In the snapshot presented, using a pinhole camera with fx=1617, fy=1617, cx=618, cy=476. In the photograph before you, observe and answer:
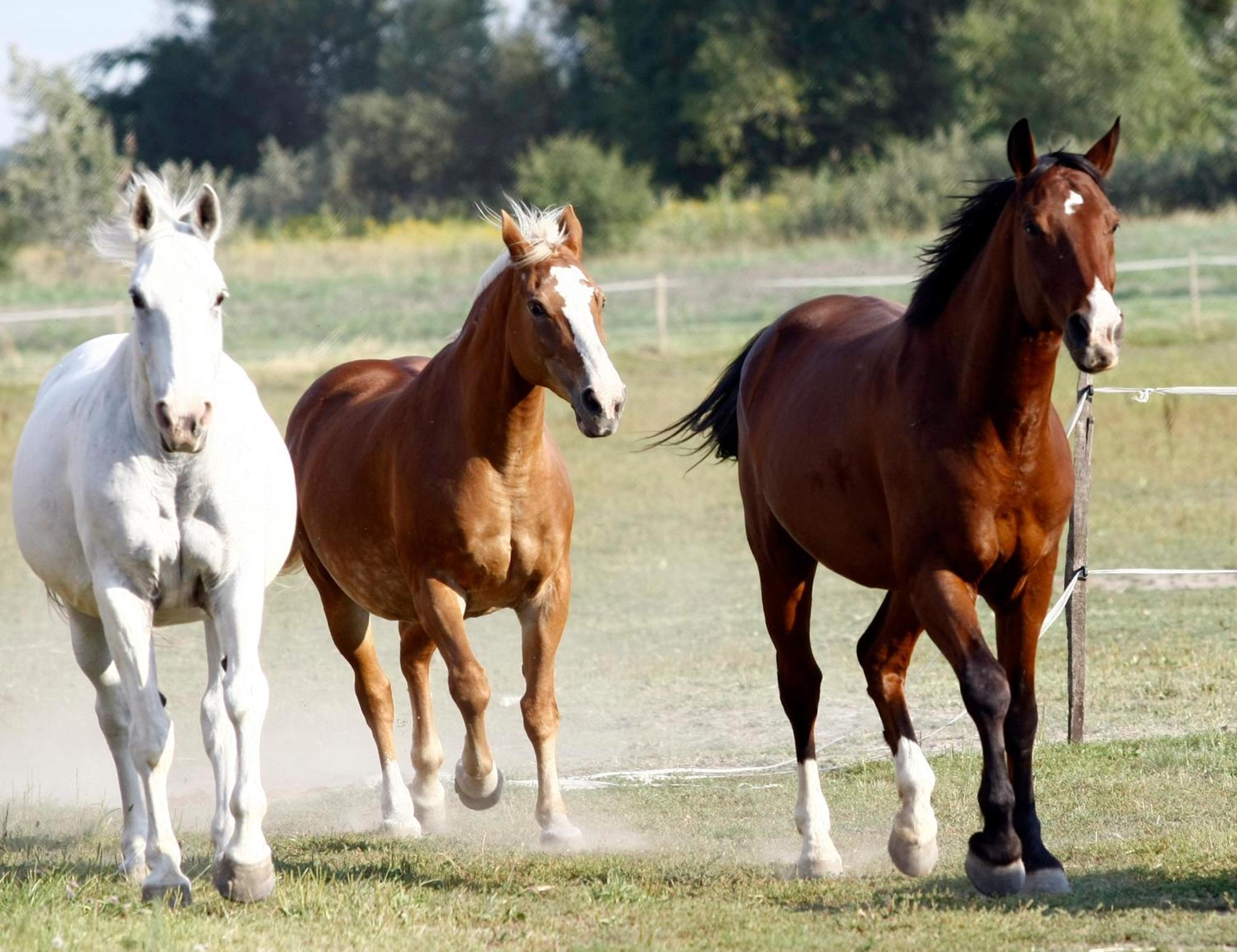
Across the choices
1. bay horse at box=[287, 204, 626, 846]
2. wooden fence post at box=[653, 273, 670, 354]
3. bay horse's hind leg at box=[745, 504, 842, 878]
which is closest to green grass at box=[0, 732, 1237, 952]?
bay horse's hind leg at box=[745, 504, 842, 878]

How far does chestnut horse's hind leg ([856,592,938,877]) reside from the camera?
207 inches

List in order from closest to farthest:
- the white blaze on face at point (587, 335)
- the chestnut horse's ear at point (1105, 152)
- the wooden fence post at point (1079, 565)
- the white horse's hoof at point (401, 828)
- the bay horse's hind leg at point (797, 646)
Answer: the chestnut horse's ear at point (1105, 152)
the white blaze on face at point (587, 335)
the bay horse's hind leg at point (797, 646)
the white horse's hoof at point (401, 828)
the wooden fence post at point (1079, 565)

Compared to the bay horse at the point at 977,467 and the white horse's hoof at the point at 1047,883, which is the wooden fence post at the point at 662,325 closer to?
the bay horse at the point at 977,467

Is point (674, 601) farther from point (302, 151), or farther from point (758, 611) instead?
point (302, 151)

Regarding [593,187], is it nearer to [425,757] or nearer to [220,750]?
[425,757]

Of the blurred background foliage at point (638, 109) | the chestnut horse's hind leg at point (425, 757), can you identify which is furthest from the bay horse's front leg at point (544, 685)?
the blurred background foliage at point (638, 109)

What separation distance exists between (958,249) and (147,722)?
118 inches

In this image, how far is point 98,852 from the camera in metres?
5.86

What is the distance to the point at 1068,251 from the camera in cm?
468

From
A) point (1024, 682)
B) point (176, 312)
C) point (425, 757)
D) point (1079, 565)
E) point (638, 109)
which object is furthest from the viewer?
point (638, 109)

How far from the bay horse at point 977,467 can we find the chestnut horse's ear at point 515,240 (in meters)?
1.20

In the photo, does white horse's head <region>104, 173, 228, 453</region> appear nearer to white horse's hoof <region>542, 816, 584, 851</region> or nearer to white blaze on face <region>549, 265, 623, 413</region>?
white blaze on face <region>549, 265, 623, 413</region>

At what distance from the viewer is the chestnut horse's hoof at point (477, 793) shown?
6.25m

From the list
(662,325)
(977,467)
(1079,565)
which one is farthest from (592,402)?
(662,325)
